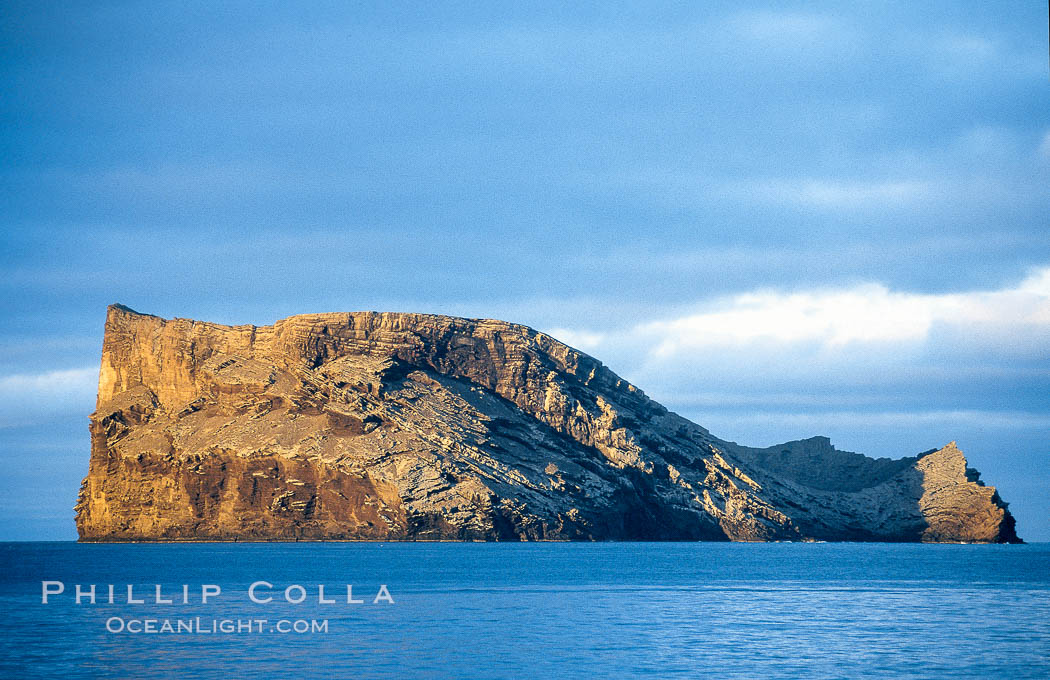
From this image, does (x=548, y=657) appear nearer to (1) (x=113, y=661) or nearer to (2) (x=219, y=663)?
(2) (x=219, y=663)

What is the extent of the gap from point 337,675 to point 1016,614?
160ft

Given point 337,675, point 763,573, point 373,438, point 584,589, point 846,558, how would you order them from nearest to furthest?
point 337,675 < point 584,589 < point 763,573 < point 846,558 < point 373,438

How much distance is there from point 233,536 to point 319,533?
16222 mm

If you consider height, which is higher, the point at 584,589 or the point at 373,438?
the point at 373,438

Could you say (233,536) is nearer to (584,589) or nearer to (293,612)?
(584,589)

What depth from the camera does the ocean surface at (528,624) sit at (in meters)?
51.9

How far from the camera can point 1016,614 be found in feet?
250

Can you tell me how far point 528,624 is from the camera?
68.9 metres

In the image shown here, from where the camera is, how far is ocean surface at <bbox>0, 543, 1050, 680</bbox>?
51938mm

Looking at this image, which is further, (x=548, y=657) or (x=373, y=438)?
→ (x=373, y=438)

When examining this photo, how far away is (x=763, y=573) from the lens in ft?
395

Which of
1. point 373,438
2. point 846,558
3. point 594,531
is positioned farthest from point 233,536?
point 846,558

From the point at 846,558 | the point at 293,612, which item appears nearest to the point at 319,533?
the point at 846,558

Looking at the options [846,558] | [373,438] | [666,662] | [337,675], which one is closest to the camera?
[337,675]
